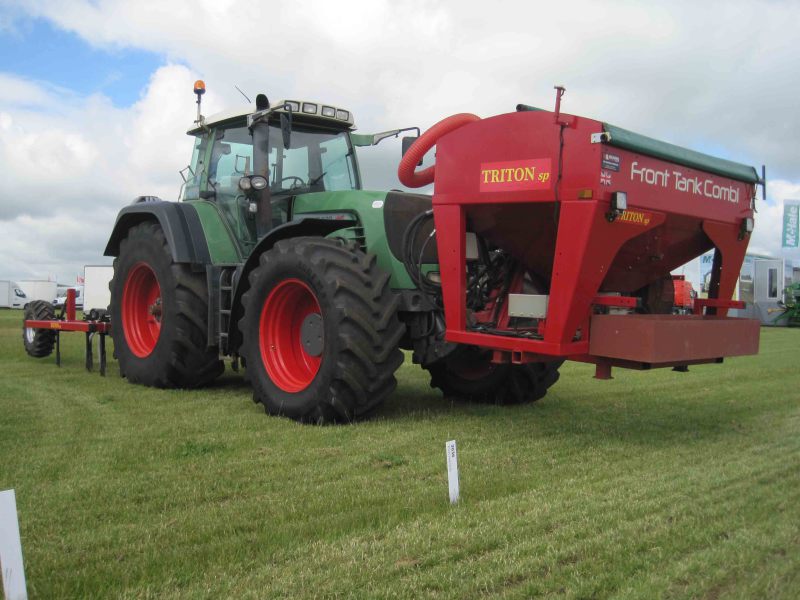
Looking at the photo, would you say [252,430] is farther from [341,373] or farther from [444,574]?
[444,574]

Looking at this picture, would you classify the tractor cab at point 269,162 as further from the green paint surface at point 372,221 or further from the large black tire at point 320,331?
the large black tire at point 320,331

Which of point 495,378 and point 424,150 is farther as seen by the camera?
point 495,378

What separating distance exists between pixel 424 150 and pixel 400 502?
3335 millimetres

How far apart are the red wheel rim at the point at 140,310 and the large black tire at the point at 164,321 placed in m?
0.01

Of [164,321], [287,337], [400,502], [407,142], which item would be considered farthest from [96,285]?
[400,502]

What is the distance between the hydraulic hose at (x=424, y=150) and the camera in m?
6.08

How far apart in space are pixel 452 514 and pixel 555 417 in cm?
307

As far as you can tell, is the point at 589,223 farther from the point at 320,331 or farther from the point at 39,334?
the point at 39,334

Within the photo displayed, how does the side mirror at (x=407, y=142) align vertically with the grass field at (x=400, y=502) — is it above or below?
above

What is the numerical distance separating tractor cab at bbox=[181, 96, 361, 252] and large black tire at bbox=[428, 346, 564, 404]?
6.93 feet

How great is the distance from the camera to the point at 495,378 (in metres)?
7.14

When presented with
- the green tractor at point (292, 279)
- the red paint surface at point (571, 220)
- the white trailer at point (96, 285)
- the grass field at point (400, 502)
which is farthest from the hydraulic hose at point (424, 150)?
the white trailer at point (96, 285)

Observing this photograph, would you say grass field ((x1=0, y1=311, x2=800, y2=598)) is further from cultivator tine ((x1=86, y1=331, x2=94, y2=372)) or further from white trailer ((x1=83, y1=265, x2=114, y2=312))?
white trailer ((x1=83, y1=265, x2=114, y2=312))

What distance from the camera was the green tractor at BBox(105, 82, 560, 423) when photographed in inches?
226
